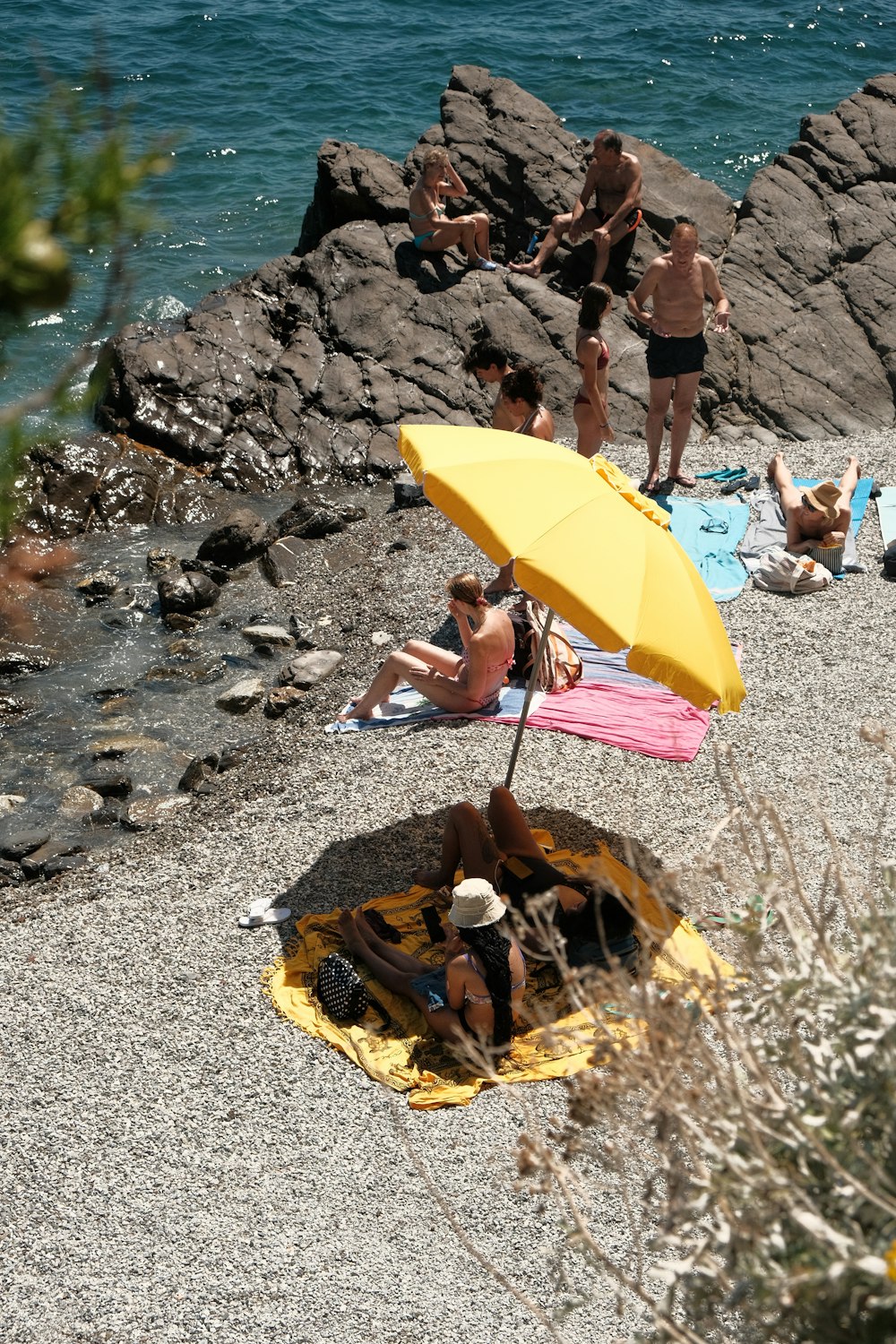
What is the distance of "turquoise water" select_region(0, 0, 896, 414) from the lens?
2222 centimetres

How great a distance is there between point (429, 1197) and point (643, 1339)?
243cm

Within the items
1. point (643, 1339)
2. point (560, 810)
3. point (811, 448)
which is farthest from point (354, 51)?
point (643, 1339)

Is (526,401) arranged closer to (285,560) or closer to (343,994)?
(285,560)

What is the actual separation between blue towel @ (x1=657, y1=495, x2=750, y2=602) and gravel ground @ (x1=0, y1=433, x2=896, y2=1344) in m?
0.33

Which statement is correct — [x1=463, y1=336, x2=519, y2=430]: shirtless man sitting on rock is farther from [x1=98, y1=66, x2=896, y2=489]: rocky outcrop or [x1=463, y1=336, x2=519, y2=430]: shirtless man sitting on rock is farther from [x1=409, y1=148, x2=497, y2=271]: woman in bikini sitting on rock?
[x1=409, y1=148, x2=497, y2=271]: woman in bikini sitting on rock

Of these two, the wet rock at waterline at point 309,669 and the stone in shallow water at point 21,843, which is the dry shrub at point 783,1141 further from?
the wet rock at waterline at point 309,669

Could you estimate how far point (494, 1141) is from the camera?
562 centimetres

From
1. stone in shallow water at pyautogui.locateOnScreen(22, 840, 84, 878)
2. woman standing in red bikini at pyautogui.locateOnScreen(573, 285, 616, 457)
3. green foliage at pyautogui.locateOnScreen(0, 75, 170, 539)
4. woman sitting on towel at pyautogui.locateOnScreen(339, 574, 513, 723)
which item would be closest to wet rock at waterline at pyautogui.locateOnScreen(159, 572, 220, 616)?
woman sitting on towel at pyautogui.locateOnScreen(339, 574, 513, 723)

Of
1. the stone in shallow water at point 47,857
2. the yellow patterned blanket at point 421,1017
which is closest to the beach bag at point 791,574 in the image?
the yellow patterned blanket at point 421,1017

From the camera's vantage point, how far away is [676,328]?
11.3 m

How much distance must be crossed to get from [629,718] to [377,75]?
73.5 feet

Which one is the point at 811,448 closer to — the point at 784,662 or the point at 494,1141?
the point at 784,662

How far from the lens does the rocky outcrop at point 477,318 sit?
13656 mm

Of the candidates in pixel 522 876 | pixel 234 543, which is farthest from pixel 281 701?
pixel 522 876
